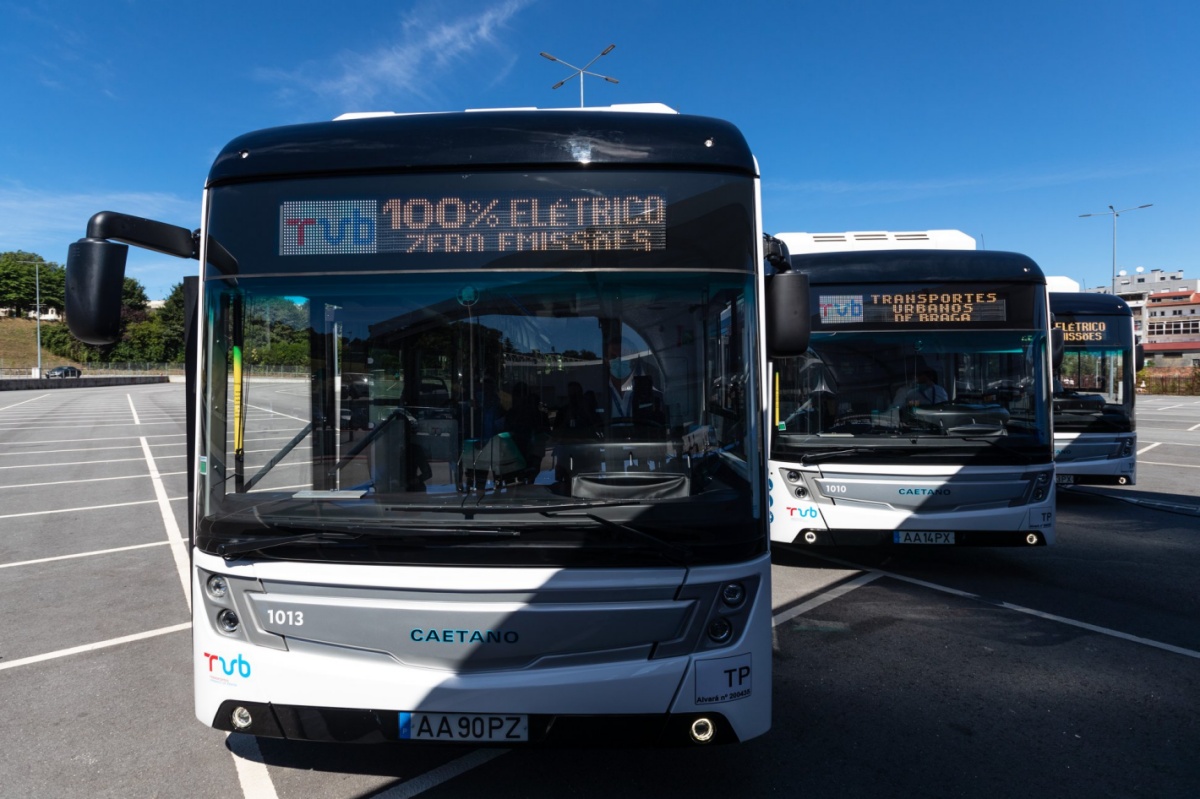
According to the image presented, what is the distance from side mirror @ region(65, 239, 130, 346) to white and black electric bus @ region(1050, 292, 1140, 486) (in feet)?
→ 37.5

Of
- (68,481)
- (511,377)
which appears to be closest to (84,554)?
(68,481)

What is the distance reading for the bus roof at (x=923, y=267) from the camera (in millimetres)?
7301

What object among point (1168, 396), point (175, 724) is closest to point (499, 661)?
point (175, 724)

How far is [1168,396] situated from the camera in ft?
190

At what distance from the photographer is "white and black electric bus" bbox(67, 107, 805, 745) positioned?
3146mm

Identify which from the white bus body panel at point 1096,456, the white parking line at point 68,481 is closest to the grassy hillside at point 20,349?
the white parking line at point 68,481

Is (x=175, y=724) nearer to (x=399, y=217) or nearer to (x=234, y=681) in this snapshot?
(x=234, y=681)

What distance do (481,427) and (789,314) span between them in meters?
1.39

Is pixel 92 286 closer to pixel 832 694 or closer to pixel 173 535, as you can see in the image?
pixel 832 694

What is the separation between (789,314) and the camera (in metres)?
3.65

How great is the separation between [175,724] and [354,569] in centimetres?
196

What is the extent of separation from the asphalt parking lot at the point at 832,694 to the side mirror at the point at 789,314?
5.80 feet

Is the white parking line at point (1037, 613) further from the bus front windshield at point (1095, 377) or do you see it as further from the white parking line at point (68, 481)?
the white parking line at point (68, 481)

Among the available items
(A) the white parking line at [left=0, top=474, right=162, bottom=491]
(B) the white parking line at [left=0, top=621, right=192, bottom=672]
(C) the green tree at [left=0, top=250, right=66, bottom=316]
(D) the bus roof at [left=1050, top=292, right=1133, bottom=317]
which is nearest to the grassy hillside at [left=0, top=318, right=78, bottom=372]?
(C) the green tree at [left=0, top=250, right=66, bottom=316]
